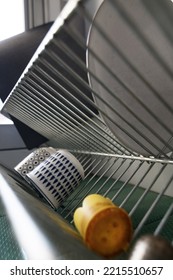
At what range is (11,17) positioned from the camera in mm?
2053

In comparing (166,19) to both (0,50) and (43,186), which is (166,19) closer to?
(43,186)

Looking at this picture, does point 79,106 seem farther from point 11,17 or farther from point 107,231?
point 11,17

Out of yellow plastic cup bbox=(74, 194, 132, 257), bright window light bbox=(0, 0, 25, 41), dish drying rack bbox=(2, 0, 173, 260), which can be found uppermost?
bright window light bbox=(0, 0, 25, 41)

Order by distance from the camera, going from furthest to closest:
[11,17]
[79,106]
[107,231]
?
[11,17] → [79,106] → [107,231]

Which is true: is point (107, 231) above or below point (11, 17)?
below

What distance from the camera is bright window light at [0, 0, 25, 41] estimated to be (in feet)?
6.63

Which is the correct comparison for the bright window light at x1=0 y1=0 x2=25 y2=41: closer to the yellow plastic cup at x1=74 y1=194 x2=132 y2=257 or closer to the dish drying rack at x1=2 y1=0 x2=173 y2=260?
the dish drying rack at x1=2 y1=0 x2=173 y2=260

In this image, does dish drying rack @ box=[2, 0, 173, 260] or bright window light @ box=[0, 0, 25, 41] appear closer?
dish drying rack @ box=[2, 0, 173, 260]

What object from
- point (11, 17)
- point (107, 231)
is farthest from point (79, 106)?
point (11, 17)

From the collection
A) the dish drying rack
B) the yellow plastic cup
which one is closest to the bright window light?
the dish drying rack

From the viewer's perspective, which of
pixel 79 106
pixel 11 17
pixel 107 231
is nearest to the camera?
pixel 107 231
